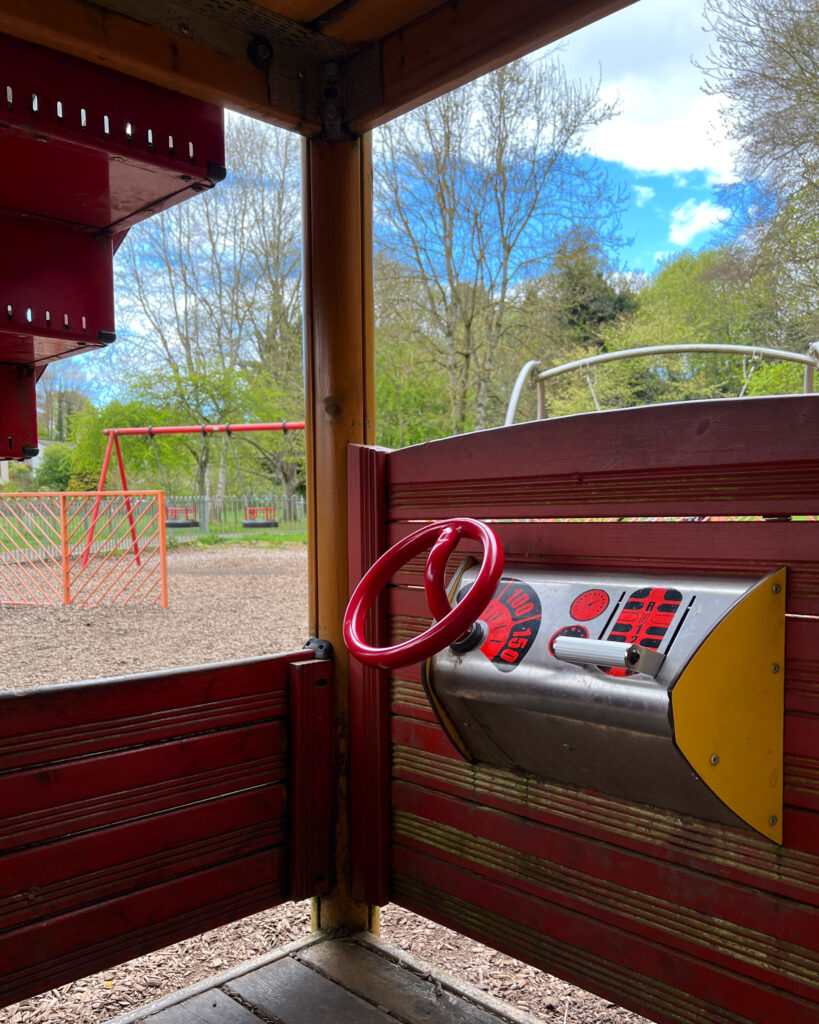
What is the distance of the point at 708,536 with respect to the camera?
40.7 inches

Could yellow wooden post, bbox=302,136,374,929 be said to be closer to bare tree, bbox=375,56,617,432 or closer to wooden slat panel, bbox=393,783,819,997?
wooden slat panel, bbox=393,783,819,997

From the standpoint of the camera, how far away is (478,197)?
5297mm

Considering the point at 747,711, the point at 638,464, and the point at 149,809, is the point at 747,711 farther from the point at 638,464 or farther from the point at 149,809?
the point at 149,809

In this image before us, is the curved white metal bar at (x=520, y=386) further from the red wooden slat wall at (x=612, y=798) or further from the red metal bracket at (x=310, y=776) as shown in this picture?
the red metal bracket at (x=310, y=776)

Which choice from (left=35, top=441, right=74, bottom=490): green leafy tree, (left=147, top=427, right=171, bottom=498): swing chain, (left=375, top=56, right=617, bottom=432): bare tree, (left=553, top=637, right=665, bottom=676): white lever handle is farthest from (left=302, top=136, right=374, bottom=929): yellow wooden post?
(left=147, top=427, right=171, bottom=498): swing chain

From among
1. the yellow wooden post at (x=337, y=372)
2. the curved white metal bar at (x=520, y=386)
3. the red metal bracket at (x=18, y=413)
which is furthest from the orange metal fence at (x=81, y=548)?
the yellow wooden post at (x=337, y=372)

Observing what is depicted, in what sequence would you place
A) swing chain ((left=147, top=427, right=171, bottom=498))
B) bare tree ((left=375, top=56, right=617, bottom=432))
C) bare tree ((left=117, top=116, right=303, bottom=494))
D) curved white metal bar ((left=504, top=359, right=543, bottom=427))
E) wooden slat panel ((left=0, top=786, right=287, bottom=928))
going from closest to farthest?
1. wooden slat panel ((left=0, top=786, right=287, bottom=928))
2. curved white metal bar ((left=504, top=359, right=543, bottom=427))
3. bare tree ((left=375, top=56, right=617, bottom=432))
4. bare tree ((left=117, top=116, right=303, bottom=494))
5. swing chain ((left=147, top=427, right=171, bottom=498))

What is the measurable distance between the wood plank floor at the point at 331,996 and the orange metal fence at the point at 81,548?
A: 458 centimetres

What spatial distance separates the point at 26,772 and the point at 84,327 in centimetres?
79

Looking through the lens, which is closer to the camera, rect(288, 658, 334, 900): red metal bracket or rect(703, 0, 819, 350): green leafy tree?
rect(288, 658, 334, 900): red metal bracket

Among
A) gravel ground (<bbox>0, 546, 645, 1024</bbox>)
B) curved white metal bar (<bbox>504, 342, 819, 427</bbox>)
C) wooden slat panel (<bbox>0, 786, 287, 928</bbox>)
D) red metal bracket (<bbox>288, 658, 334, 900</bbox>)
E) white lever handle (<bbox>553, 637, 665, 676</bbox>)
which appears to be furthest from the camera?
curved white metal bar (<bbox>504, 342, 819, 427</bbox>)

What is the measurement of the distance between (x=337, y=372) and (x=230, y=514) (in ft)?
18.4

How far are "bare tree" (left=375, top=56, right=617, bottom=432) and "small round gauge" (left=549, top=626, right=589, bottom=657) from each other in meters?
3.27

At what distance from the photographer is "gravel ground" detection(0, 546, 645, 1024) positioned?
176cm
